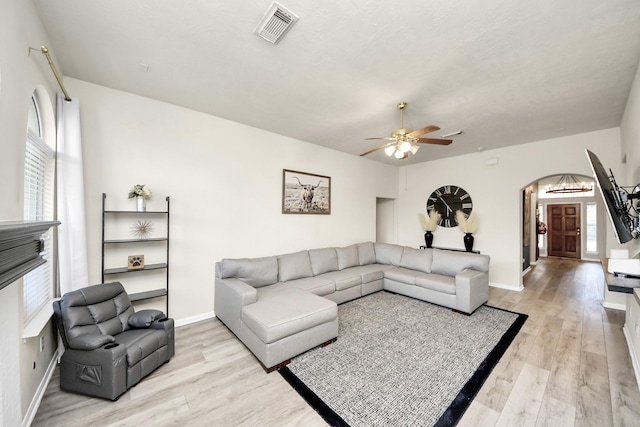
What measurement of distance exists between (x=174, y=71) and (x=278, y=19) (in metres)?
1.33

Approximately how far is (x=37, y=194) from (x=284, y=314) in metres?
2.45

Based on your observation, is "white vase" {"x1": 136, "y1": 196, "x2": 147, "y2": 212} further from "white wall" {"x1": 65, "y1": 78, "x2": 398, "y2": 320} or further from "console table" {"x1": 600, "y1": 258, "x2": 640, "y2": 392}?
"console table" {"x1": 600, "y1": 258, "x2": 640, "y2": 392}

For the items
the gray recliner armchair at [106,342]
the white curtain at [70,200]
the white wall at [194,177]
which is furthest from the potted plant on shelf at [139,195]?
the gray recliner armchair at [106,342]

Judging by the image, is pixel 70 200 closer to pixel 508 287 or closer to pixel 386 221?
pixel 386 221

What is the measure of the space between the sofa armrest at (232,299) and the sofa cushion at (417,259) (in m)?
3.03

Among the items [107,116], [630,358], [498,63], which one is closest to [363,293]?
[630,358]

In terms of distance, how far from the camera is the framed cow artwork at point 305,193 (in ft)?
14.1

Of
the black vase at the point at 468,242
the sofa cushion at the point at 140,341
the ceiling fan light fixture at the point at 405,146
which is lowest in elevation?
the sofa cushion at the point at 140,341

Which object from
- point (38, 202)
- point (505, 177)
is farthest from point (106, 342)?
point (505, 177)

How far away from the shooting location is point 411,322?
3229mm

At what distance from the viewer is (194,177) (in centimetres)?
329

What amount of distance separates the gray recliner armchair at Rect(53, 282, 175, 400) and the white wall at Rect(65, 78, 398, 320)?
2.28 feet

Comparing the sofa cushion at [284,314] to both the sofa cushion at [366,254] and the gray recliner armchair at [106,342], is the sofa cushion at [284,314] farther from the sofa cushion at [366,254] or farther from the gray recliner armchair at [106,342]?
the sofa cushion at [366,254]

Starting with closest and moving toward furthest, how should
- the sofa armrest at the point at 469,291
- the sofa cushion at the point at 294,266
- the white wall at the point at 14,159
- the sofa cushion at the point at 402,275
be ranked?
the white wall at the point at 14,159 → the sofa armrest at the point at 469,291 → the sofa cushion at the point at 294,266 → the sofa cushion at the point at 402,275
